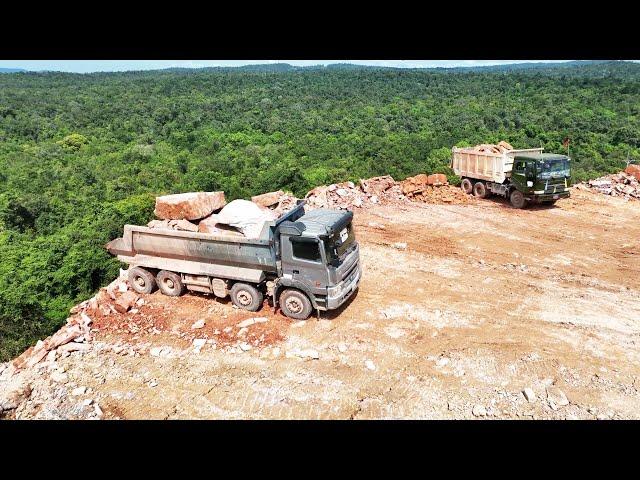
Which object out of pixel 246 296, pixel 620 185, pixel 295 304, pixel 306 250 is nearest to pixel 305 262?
pixel 306 250

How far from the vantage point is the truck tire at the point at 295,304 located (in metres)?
9.21

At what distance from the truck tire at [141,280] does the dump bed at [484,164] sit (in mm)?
13412

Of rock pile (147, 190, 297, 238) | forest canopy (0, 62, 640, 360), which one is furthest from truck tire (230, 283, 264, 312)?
forest canopy (0, 62, 640, 360)

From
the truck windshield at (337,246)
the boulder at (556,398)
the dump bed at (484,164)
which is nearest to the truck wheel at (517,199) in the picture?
the dump bed at (484,164)

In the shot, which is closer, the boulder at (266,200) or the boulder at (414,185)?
the boulder at (266,200)

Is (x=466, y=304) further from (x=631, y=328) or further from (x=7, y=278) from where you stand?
(x=7, y=278)

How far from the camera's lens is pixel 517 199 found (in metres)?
17.1

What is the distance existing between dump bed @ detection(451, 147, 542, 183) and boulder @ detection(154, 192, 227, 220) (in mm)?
11527

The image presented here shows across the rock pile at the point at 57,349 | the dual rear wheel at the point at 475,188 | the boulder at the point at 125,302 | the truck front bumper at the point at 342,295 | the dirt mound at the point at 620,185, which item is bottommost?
the dirt mound at the point at 620,185

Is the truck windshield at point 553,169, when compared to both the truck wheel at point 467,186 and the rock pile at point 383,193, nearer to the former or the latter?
the rock pile at point 383,193

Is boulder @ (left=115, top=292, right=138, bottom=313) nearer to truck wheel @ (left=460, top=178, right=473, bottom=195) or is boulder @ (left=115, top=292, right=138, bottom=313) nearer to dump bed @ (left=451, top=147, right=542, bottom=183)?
dump bed @ (left=451, top=147, right=542, bottom=183)

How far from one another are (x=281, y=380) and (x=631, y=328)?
712cm

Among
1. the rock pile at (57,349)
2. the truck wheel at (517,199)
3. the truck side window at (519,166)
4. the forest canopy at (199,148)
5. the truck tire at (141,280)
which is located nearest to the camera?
the rock pile at (57,349)

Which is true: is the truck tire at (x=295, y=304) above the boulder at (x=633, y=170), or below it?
above
